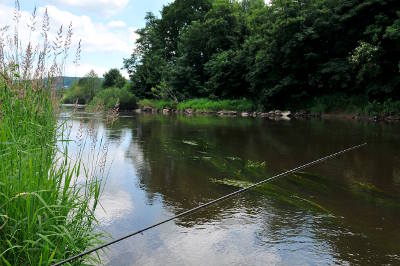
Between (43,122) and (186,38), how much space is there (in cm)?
4074

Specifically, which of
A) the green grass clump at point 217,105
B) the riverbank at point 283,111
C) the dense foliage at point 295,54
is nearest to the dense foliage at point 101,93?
the riverbank at point 283,111

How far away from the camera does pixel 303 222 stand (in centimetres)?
452

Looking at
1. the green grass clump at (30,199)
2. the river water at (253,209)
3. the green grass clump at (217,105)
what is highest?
the green grass clump at (217,105)

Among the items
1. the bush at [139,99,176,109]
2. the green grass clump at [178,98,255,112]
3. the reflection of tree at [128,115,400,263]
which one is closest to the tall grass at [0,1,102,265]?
the reflection of tree at [128,115,400,263]

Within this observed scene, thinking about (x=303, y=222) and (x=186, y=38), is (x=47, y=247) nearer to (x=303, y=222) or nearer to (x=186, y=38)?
(x=303, y=222)

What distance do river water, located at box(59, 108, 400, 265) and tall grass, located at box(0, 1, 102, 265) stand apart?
0.48 metres

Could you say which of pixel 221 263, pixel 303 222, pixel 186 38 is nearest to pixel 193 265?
pixel 221 263

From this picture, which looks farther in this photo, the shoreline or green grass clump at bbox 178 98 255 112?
green grass clump at bbox 178 98 255 112

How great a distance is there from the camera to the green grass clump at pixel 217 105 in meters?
32.7

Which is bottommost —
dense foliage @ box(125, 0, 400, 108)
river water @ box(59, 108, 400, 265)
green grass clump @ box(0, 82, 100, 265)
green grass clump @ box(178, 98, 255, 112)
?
river water @ box(59, 108, 400, 265)

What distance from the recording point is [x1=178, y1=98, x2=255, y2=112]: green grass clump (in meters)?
32.7

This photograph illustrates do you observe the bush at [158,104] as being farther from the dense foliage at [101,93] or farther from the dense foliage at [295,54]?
the dense foliage at [101,93]

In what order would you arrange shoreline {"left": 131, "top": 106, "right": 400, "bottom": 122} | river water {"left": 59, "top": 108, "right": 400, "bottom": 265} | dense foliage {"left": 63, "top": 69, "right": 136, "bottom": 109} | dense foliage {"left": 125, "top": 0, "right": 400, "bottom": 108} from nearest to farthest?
1. river water {"left": 59, "top": 108, "right": 400, "bottom": 265}
2. dense foliage {"left": 63, "top": 69, "right": 136, "bottom": 109}
3. shoreline {"left": 131, "top": 106, "right": 400, "bottom": 122}
4. dense foliage {"left": 125, "top": 0, "right": 400, "bottom": 108}

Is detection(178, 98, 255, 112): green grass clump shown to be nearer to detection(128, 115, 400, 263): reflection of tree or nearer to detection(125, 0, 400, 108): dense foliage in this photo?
detection(125, 0, 400, 108): dense foliage
